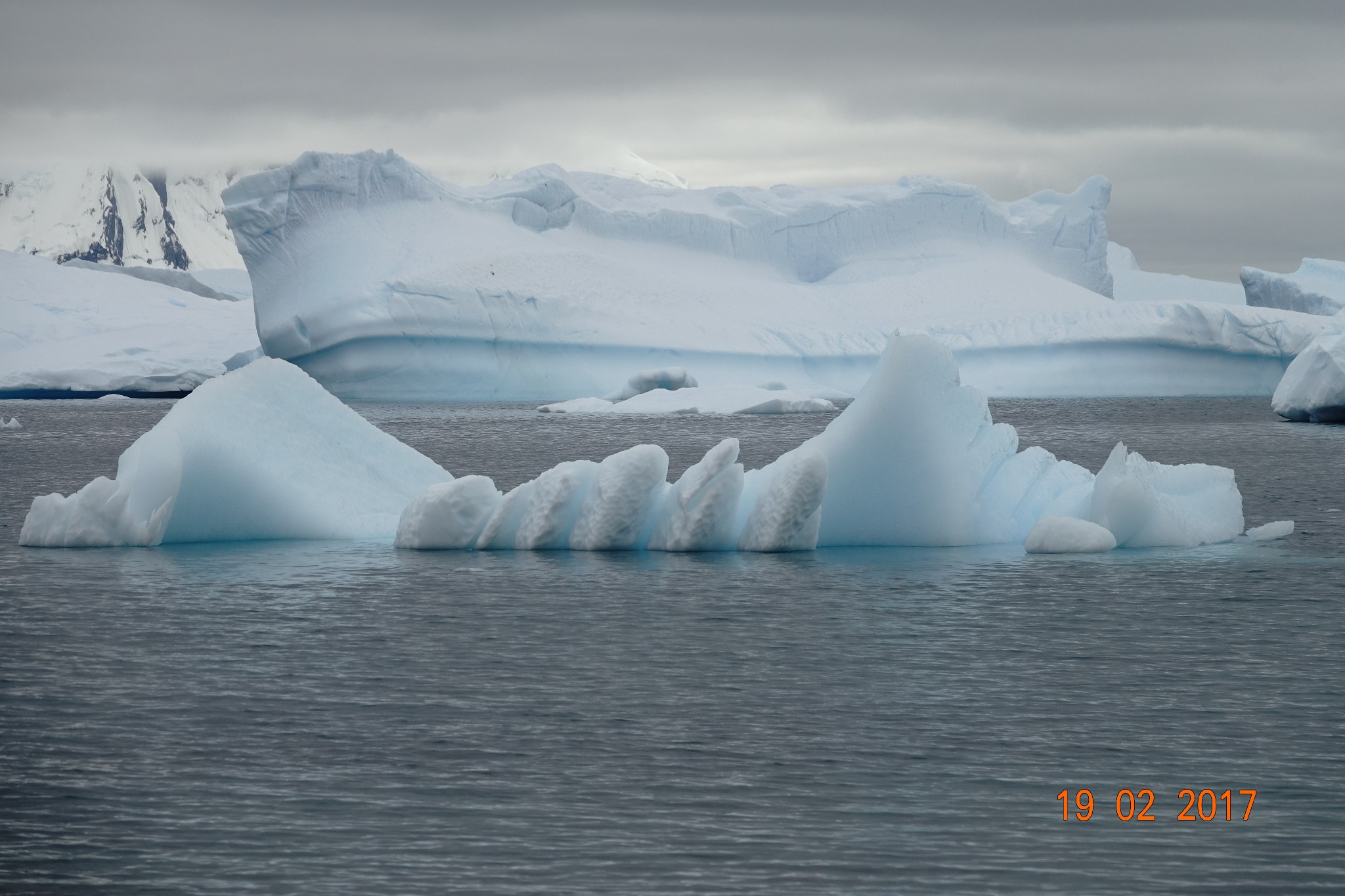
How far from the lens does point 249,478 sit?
12609 mm

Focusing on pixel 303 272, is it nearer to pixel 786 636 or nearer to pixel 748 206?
pixel 748 206

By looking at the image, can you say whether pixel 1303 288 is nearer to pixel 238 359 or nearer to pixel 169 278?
pixel 238 359

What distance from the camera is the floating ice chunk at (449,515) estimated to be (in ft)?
40.8

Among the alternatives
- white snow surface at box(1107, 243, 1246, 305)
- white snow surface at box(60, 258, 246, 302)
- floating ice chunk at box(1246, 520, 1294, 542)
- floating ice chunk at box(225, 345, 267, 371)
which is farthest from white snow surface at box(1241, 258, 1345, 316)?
white snow surface at box(60, 258, 246, 302)

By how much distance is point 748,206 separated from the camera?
5031 cm

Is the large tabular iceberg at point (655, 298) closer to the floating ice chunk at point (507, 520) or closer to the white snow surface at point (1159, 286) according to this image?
the white snow surface at point (1159, 286)

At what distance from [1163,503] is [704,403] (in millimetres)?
23638

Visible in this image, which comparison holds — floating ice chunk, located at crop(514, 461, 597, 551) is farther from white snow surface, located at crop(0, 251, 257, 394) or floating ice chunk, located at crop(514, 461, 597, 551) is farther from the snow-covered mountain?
the snow-covered mountain

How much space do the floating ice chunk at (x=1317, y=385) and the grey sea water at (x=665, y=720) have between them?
1776 centimetres

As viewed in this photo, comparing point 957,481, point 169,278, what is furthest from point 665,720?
point 169,278

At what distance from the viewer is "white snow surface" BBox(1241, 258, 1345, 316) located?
48125 millimetres

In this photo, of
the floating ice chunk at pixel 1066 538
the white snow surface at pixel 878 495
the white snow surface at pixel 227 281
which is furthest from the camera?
the white snow surface at pixel 227 281
